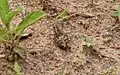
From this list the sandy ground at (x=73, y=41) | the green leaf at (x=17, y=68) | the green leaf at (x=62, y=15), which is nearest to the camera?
the green leaf at (x=17, y=68)

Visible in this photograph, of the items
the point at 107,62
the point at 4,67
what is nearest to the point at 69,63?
the point at 107,62

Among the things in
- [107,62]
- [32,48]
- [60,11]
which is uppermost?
[60,11]

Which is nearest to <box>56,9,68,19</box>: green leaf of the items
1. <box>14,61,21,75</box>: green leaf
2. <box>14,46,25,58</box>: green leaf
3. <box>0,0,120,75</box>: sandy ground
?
<box>0,0,120,75</box>: sandy ground

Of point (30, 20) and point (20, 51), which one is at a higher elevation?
point (30, 20)

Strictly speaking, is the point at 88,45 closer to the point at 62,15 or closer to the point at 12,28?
the point at 62,15

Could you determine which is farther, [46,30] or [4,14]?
[46,30]

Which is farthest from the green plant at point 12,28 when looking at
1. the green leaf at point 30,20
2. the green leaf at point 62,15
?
the green leaf at point 62,15

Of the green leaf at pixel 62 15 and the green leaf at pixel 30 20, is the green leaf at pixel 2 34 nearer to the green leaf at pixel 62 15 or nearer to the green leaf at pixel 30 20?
the green leaf at pixel 30 20

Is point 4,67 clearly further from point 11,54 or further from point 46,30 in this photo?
point 46,30

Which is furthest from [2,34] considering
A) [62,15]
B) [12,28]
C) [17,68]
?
[62,15]
